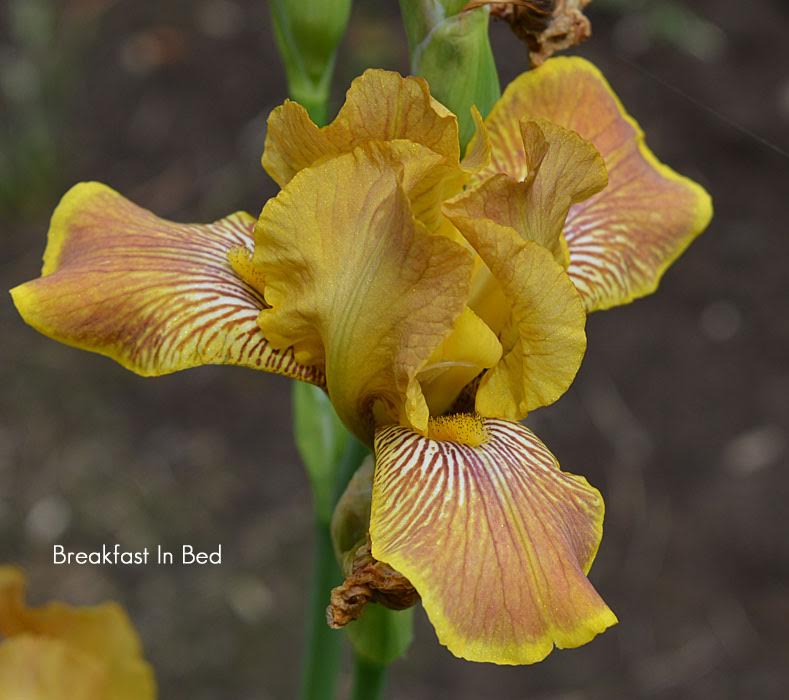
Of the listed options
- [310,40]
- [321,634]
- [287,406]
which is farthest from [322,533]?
[287,406]

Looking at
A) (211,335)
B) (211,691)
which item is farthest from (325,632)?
(211,691)

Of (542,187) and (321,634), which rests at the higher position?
(542,187)

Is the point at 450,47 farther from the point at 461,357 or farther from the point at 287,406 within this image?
the point at 287,406

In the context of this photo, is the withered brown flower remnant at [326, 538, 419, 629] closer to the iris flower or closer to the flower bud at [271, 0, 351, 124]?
the iris flower

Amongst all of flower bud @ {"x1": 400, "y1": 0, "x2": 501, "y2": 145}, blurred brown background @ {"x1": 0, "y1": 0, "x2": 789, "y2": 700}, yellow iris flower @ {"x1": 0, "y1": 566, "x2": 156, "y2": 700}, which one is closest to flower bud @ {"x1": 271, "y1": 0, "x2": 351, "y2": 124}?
flower bud @ {"x1": 400, "y1": 0, "x2": 501, "y2": 145}

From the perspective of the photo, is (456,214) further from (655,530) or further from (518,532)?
(655,530)
